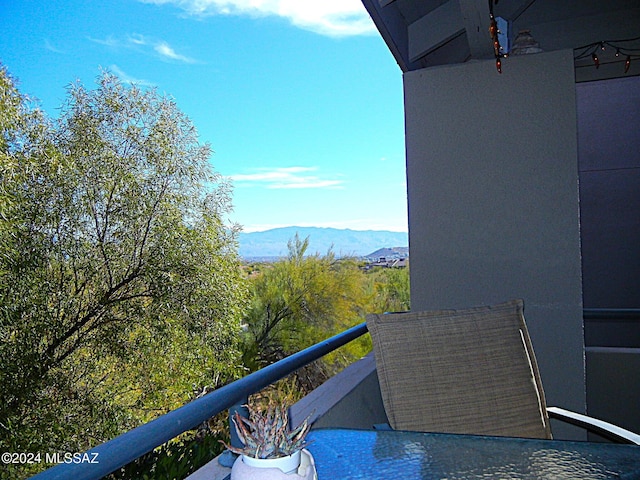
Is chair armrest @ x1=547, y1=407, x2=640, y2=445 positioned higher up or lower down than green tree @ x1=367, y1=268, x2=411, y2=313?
higher up

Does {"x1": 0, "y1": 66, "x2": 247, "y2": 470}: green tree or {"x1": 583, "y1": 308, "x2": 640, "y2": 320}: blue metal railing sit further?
{"x1": 0, "y1": 66, "x2": 247, "y2": 470}: green tree

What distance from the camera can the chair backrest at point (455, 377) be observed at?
149 cm

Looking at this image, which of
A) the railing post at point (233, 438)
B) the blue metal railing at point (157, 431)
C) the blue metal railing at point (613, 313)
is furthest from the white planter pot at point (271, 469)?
the blue metal railing at point (613, 313)

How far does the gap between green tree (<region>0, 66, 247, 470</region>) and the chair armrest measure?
26.7ft

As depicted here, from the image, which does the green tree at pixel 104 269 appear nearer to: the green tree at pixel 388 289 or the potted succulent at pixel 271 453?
the green tree at pixel 388 289

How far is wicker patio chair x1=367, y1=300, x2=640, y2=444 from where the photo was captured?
149 centimetres

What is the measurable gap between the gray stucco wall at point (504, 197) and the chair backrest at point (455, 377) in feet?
2.94

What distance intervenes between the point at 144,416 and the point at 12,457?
201 cm

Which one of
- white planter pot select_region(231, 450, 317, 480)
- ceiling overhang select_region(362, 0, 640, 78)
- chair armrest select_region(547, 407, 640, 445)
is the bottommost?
A: chair armrest select_region(547, 407, 640, 445)

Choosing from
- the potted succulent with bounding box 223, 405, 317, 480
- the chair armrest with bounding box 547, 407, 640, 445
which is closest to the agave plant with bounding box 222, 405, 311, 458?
the potted succulent with bounding box 223, 405, 317, 480

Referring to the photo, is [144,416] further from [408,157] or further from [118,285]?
[408,157]

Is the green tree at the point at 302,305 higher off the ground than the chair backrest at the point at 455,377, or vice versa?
the chair backrest at the point at 455,377

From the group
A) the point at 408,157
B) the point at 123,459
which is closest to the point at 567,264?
the point at 408,157

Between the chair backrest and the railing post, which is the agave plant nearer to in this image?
the railing post
